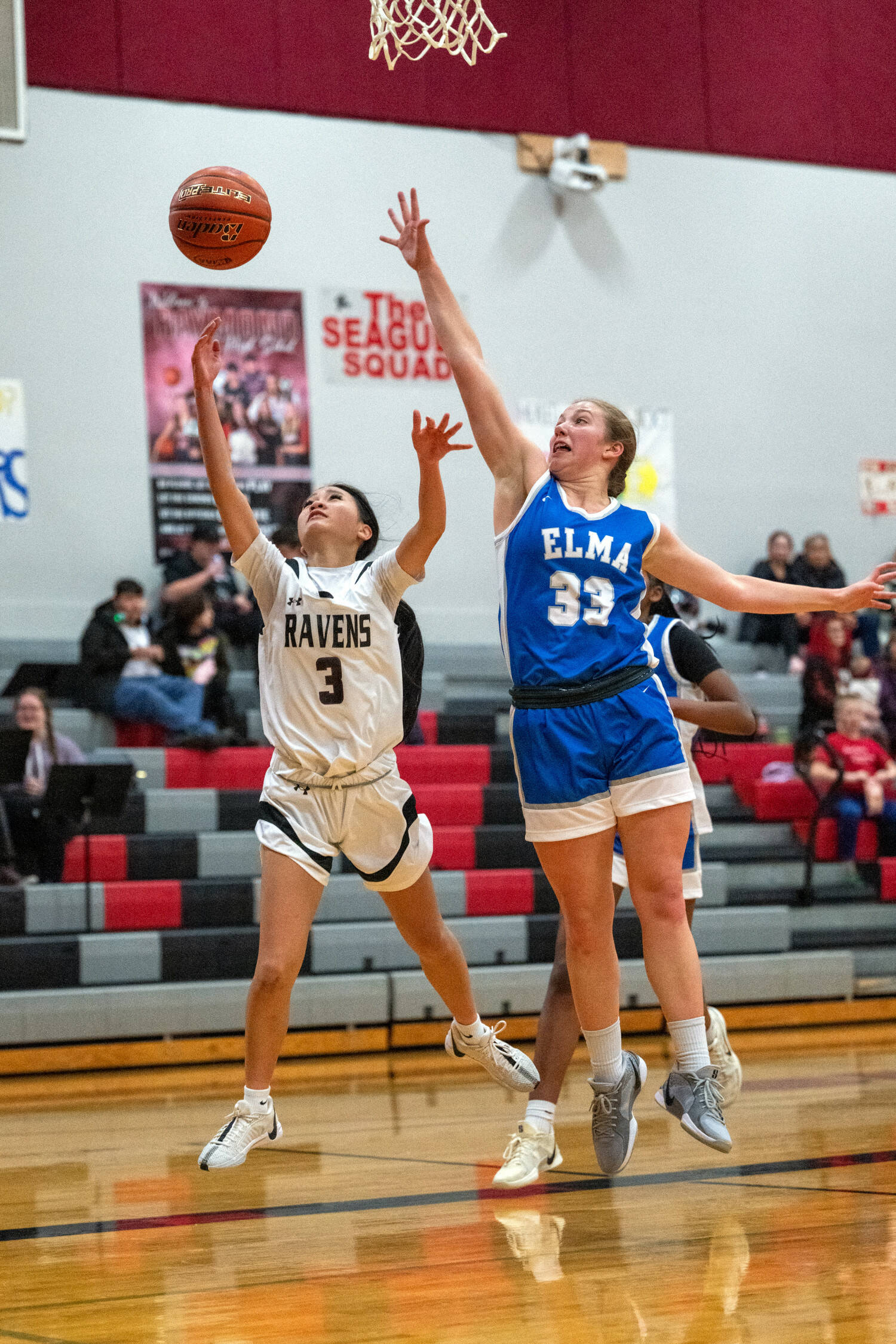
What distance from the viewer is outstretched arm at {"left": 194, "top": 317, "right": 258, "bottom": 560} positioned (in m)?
3.98

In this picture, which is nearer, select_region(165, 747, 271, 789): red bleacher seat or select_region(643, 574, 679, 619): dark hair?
select_region(643, 574, 679, 619): dark hair

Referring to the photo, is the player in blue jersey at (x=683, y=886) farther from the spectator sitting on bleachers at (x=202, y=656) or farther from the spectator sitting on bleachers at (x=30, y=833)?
the spectator sitting on bleachers at (x=202, y=656)

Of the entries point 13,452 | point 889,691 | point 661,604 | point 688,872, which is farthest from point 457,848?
point 13,452

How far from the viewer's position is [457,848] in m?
8.76

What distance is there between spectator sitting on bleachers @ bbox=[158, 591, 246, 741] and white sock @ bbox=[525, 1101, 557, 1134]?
568 cm

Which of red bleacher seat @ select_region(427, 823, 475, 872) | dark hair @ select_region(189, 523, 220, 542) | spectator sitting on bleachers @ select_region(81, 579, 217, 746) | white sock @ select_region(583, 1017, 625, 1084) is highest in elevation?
dark hair @ select_region(189, 523, 220, 542)

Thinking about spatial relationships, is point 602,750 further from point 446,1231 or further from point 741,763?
point 741,763

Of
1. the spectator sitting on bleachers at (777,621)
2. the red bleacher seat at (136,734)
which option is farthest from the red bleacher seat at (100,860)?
the spectator sitting on bleachers at (777,621)

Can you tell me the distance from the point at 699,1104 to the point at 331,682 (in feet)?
4.63

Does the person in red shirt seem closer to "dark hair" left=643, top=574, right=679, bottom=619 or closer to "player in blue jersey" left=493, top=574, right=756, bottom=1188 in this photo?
"player in blue jersey" left=493, top=574, right=756, bottom=1188

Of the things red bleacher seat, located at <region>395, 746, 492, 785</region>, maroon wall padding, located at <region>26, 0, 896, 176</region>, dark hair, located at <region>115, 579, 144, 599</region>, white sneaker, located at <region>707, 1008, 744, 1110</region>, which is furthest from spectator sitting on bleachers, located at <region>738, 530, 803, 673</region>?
white sneaker, located at <region>707, 1008, 744, 1110</region>

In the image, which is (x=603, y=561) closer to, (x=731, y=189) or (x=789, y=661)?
(x=789, y=661)

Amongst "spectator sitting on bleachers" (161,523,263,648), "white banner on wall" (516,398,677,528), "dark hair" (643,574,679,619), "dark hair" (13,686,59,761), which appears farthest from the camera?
"white banner on wall" (516,398,677,528)

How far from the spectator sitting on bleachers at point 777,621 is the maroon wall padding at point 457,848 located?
4.49 m
